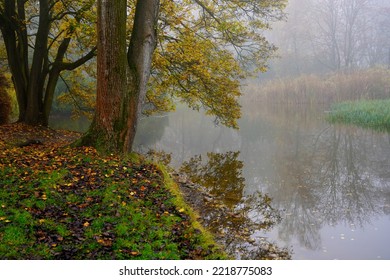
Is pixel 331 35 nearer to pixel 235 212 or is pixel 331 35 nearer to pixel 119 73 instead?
pixel 119 73

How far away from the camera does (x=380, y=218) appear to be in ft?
24.0

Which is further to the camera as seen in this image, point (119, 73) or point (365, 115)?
point (365, 115)

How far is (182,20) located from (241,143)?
715 cm

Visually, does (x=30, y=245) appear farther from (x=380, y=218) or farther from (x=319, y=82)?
(x=319, y=82)

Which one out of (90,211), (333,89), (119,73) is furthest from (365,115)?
(90,211)

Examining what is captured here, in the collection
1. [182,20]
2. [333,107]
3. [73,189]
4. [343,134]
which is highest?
[182,20]

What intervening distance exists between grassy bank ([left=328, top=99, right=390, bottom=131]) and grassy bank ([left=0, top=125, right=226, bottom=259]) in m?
12.3

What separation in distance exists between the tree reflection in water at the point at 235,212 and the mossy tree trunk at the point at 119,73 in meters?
2.21

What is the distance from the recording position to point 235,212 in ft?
24.8

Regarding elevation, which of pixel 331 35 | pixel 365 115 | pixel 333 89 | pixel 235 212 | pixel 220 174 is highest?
pixel 331 35

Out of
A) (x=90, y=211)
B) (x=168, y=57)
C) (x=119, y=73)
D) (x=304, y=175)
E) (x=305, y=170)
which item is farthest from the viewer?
(x=168, y=57)

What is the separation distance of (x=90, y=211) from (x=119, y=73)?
142 inches

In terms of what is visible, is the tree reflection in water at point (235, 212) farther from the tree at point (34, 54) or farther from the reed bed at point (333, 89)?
the reed bed at point (333, 89)
